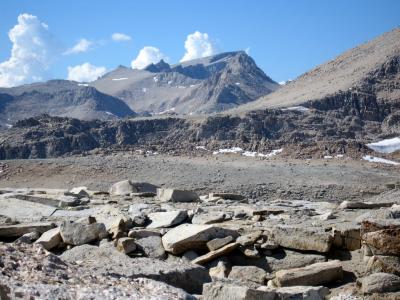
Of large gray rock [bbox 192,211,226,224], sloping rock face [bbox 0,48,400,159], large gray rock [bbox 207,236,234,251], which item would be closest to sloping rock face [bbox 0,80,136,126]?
sloping rock face [bbox 0,48,400,159]

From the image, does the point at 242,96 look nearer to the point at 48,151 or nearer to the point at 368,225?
the point at 48,151

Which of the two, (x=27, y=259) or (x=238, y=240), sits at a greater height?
(x=27, y=259)

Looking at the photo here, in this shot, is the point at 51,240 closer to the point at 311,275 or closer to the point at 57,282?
the point at 57,282

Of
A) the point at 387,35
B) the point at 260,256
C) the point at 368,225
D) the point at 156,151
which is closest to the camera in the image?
the point at 368,225

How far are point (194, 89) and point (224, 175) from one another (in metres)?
114

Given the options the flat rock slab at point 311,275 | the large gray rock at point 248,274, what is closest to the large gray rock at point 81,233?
the large gray rock at point 248,274

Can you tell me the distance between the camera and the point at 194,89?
5620 inches

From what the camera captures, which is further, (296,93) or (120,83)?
(120,83)

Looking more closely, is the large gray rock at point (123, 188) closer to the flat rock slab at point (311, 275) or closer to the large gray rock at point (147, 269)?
the large gray rock at point (147, 269)

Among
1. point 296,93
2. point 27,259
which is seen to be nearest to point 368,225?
point 27,259

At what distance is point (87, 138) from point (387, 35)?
4293 centimetres

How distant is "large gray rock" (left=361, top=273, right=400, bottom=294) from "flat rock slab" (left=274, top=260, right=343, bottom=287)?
0.66 metres

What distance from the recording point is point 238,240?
27.3ft

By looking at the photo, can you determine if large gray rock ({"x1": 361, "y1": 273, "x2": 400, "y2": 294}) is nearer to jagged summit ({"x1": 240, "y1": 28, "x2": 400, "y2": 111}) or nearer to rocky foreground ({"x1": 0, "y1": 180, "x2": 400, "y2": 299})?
rocky foreground ({"x1": 0, "y1": 180, "x2": 400, "y2": 299})
